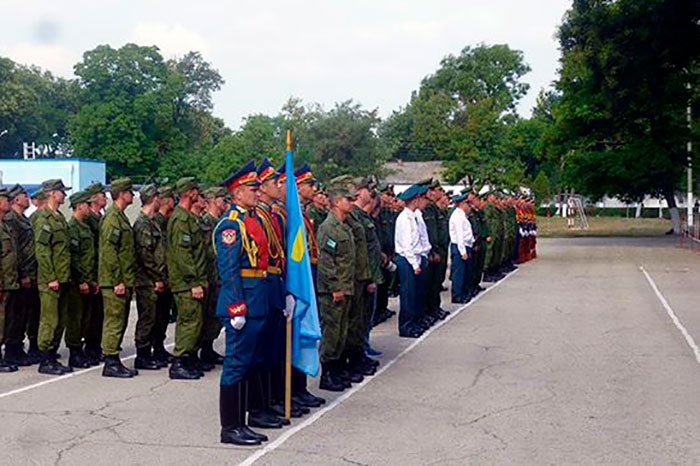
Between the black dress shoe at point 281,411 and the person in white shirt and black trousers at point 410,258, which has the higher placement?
the person in white shirt and black trousers at point 410,258

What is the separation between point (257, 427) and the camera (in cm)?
764

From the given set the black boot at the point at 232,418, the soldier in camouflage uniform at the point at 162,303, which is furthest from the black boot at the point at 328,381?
the soldier in camouflage uniform at the point at 162,303

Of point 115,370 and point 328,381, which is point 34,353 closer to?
point 115,370

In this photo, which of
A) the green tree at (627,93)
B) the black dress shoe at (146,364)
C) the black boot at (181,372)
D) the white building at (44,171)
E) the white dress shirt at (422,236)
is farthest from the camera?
the white building at (44,171)

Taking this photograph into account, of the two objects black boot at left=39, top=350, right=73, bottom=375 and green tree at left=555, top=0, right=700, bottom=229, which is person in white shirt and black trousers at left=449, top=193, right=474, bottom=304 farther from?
green tree at left=555, top=0, right=700, bottom=229

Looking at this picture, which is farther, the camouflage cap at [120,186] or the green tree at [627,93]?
the green tree at [627,93]

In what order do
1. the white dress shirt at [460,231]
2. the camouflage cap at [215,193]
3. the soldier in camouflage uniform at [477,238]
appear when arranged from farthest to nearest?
the soldier in camouflage uniform at [477,238], the white dress shirt at [460,231], the camouflage cap at [215,193]

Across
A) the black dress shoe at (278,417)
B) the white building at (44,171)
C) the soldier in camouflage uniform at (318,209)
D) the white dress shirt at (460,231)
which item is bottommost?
the black dress shoe at (278,417)

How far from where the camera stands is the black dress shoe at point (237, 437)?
707 cm

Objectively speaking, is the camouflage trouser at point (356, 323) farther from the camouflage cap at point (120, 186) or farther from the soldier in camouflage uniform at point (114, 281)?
the camouflage cap at point (120, 186)

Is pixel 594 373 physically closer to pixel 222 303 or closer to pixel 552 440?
pixel 552 440

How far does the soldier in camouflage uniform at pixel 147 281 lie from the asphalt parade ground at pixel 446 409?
0.46 meters

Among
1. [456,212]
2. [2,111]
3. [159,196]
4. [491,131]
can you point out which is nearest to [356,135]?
[491,131]

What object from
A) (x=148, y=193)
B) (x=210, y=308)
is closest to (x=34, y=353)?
(x=210, y=308)
